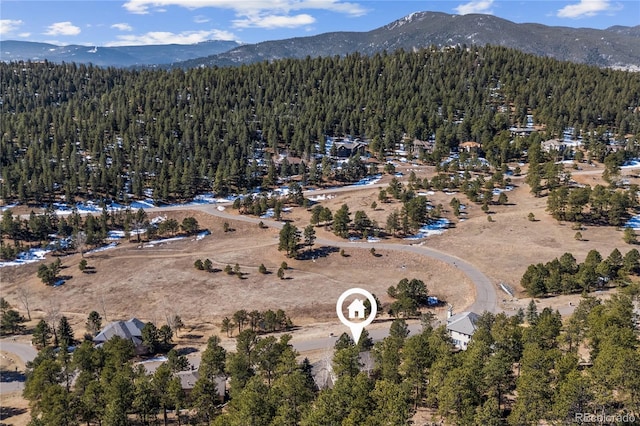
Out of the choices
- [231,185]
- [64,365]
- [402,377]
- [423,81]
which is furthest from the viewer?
[423,81]

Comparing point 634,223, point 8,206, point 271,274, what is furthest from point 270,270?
point 8,206

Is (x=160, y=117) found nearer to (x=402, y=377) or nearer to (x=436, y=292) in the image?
(x=436, y=292)

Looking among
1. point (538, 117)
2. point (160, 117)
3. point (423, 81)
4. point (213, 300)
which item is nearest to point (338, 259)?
point (213, 300)

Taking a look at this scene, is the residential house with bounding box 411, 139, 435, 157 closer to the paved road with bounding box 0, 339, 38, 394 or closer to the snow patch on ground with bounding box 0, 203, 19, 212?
the snow patch on ground with bounding box 0, 203, 19, 212

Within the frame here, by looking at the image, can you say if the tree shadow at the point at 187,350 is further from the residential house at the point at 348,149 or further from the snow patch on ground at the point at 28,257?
the residential house at the point at 348,149

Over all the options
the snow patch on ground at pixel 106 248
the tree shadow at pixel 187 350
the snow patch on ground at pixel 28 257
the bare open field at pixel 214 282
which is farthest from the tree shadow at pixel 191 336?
the snow patch on ground at pixel 28 257

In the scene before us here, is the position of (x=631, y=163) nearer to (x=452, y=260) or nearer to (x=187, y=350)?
(x=452, y=260)

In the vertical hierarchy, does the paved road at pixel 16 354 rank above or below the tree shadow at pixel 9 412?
below
